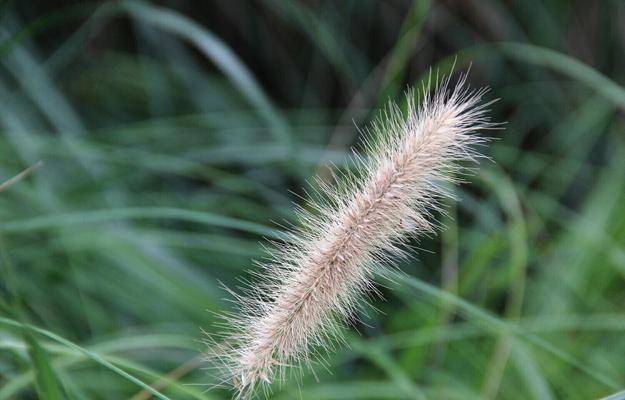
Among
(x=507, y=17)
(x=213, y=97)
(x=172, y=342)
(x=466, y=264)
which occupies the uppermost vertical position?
(x=507, y=17)

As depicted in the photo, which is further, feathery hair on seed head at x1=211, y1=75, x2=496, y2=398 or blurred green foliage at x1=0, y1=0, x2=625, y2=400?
blurred green foliage at x1=0, y1=0, x2=625, y2=400

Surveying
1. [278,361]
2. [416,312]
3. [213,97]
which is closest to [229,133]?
[213,97]

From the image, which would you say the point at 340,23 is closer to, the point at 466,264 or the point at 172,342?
the point at 466,264

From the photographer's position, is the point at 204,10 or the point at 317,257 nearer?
the point at 317,257

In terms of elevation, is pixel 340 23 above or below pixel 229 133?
above

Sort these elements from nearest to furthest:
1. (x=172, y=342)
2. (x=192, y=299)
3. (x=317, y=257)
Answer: (x=317, y=257) → (x=172, y=342) → (x=192, y=299)

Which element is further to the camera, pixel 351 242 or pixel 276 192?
pixel 276 192

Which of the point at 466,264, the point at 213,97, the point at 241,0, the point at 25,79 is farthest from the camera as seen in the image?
the point at 241,0

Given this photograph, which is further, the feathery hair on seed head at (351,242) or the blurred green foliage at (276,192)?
the blurred green foliage at (276,192)
